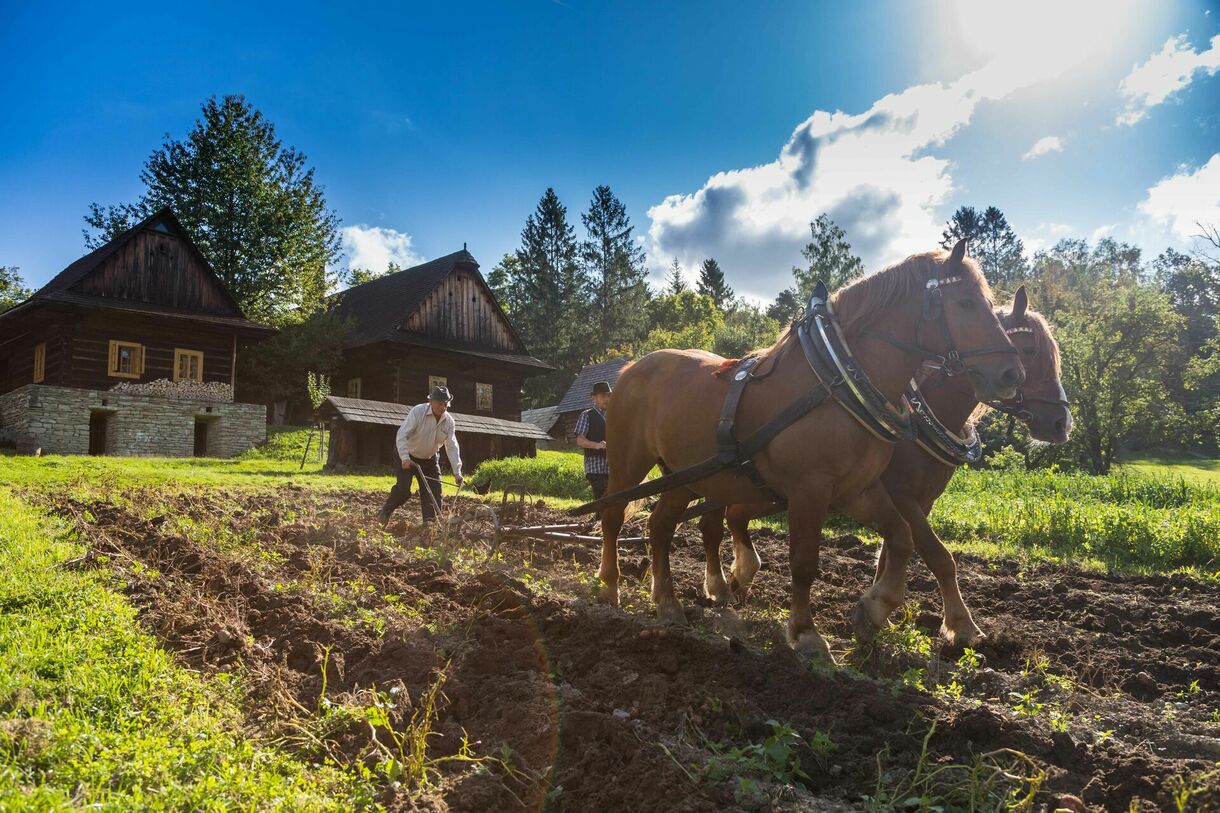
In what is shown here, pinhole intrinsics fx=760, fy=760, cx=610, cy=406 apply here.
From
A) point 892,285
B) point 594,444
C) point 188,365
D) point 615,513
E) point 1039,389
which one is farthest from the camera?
point 188,365

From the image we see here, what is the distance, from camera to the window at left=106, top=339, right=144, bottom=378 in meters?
21.6

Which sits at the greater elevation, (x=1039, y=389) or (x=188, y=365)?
(x=188, y=365)

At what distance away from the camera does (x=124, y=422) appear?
816 inches

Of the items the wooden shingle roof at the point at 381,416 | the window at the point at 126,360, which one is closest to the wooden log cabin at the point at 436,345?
the wooden shingle roof at the point at 381,416

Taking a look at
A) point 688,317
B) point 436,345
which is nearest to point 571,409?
point 436,345

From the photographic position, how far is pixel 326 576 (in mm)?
5070

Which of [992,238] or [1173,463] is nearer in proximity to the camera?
[1173,463]

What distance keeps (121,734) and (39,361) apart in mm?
25204

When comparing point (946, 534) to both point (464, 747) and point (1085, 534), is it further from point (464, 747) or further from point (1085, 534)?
point (464, 747)

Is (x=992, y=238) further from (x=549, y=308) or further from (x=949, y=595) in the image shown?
(x=949, y=595)

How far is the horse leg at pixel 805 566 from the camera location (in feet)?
12.6

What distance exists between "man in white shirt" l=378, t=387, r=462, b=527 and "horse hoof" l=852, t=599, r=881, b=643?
4.22m

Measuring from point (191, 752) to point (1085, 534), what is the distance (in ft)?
28.1

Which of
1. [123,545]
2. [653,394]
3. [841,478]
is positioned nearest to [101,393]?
[123,545]
